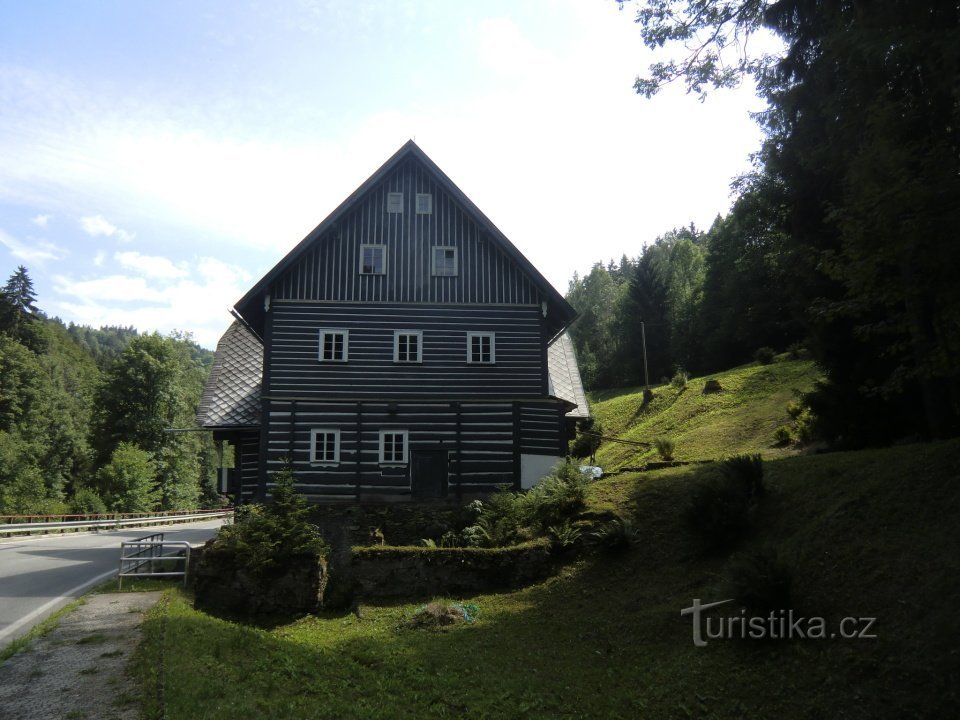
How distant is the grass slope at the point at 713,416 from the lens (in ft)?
106

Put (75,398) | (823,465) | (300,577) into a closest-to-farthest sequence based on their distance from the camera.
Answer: (823,465) → (300,577) → (75,398)

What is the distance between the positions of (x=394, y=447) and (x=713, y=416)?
23408 millimetres

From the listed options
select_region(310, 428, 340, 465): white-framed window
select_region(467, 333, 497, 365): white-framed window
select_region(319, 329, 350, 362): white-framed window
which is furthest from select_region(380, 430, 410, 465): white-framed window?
select_region(467, 333, 497, 365): white-framed window

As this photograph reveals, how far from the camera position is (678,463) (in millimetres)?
21562

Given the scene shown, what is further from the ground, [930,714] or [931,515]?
[931,515]

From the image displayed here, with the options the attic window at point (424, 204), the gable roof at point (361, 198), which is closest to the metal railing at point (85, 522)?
the gable roof at point (361, 198)

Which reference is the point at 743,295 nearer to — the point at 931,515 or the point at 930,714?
the point at 931,515

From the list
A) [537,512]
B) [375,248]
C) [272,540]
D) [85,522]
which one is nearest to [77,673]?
[272,540]

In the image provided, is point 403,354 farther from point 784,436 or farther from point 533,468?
point 784,436

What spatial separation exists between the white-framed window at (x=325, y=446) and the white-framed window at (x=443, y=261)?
695 cm

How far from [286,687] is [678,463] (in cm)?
1507

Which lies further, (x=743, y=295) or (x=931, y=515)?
(x=743, y=295)

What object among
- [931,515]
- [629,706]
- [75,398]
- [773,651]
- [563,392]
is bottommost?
[629,706]

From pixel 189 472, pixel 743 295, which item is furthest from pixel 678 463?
pixel 189 472
